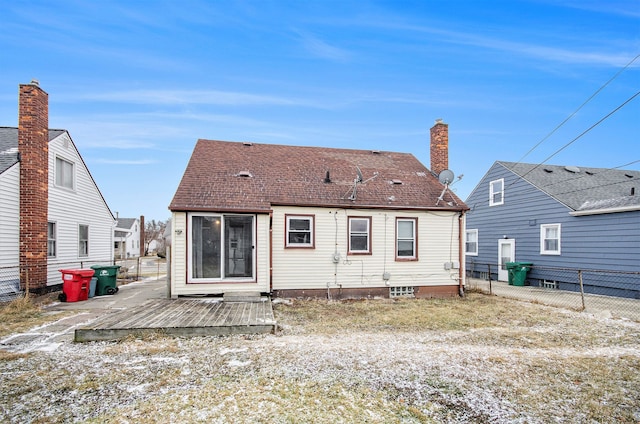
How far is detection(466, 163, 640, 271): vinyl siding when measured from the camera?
11.8 metres

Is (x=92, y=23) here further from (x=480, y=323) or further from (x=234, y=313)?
(x=480, y=323)

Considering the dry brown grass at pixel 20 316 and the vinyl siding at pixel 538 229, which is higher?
the vinyl siding at pixel 538 229

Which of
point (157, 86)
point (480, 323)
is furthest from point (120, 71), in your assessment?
point (480, 323)

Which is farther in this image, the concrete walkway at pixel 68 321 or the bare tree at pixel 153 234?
the bare tree at pixel 153 234

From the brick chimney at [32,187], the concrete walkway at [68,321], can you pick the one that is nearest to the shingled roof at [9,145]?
the brick chimney at [32,187]

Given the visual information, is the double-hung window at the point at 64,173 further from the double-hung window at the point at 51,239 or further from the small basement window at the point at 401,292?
the small basement window at the point at 401,292

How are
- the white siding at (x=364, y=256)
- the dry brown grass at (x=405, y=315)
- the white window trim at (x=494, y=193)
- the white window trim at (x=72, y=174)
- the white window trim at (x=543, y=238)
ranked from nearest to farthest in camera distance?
the dry brown grass at (x=405, y=315) → the white siding at (x=364, y=256) → the white window trim at (x=72, y=174) → the white window trim at (x=543, y=238) → the white window trim at (x=494, y=193)

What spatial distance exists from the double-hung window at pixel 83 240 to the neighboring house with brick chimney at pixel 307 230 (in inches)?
249

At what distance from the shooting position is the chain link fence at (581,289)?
963 cm

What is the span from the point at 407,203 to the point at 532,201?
7979mm

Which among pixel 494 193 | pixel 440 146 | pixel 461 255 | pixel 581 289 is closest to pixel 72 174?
pixel 440 146

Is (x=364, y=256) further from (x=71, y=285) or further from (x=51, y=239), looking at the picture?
(x=51, y=239)

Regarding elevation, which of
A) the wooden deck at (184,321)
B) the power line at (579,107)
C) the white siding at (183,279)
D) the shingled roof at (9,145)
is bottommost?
the wooden deck at (184,321)

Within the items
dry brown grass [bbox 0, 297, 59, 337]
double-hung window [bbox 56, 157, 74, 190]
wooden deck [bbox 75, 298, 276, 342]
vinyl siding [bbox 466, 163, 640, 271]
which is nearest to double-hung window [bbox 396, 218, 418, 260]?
wooden deck [bbox 75, 298, 276, 342]
